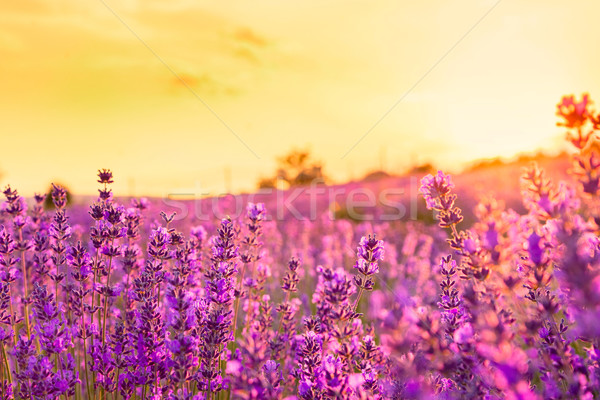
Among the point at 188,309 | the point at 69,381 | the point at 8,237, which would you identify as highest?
the point at 8,237

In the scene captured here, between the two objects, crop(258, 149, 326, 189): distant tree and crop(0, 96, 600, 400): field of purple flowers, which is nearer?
crop(0, 96, 600, 400): field of purple flowers

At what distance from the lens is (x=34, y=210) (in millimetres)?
3656

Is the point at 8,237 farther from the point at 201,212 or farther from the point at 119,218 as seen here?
the point at 201,212

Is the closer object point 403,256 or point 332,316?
Answer: point 332,316

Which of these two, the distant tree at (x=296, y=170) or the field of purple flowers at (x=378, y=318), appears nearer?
the field of purple flowers at (x=378, y=318)

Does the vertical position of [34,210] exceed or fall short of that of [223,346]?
it exceeds it

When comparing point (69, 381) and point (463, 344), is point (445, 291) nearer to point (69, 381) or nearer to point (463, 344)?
point (463, 344)

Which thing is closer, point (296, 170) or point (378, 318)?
point (378, 318)

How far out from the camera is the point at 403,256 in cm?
1052

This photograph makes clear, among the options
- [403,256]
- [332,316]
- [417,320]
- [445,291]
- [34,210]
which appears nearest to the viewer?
[417,320]

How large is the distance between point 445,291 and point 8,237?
254 centimetres

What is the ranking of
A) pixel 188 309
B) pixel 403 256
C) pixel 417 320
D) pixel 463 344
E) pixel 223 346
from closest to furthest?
pixel 417 320 < pixel 463 344 < pixel 188 309 < pixel 223 346 < pixel 403 256

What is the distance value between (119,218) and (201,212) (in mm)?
11704

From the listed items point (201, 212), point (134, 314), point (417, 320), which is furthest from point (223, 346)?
point (201, 212)
